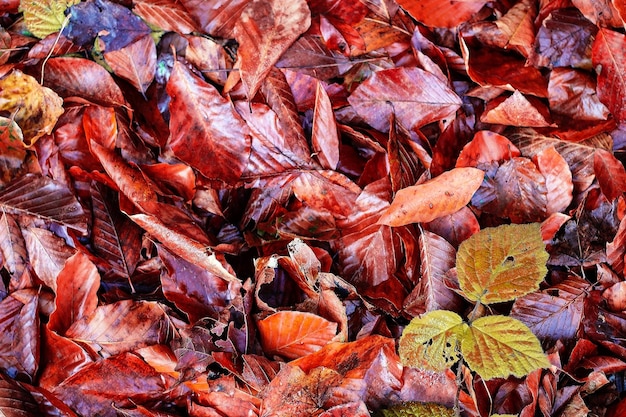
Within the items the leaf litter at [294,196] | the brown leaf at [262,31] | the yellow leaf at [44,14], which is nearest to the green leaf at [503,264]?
the leaf litter at [294,196]

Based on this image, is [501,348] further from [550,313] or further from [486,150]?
[486,150]

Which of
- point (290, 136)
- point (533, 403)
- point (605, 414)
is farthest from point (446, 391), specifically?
point (290, 136)

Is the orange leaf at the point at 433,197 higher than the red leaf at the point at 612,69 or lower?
lower

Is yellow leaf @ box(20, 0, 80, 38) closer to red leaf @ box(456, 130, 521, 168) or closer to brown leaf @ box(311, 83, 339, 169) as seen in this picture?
brown leaf @ box(311, 83, 339, 169)

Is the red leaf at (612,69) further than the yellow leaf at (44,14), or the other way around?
the yellow leaf at (44,14)

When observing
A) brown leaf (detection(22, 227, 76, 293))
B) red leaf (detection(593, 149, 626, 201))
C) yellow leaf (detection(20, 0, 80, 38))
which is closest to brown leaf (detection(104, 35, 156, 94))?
yellow leaf (detection(20, 0, 80, 38))

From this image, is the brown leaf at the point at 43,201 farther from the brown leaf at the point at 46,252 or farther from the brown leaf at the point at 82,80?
the brown leaf at the point at 82,80
